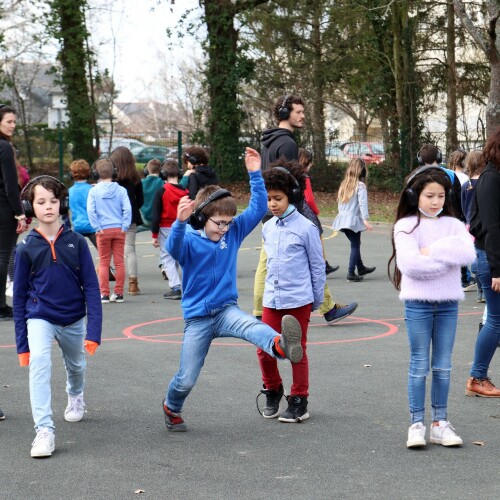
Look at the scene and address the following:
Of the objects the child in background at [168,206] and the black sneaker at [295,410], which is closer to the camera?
the black sneaker at [295,410]

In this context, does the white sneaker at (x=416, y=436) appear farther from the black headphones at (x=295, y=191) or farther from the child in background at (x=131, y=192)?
the child in background at (x=131, y=192)

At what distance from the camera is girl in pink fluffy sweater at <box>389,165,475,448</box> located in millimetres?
5809

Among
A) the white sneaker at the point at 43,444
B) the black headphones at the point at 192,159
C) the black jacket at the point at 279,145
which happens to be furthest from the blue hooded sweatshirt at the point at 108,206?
the white sneaker at the point at 43,444

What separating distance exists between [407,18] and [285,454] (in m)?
28.6

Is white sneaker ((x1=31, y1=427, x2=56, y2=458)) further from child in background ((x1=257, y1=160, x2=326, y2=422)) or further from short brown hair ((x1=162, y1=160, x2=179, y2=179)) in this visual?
short brown hair ((x1=162, y1=160, x2=179, y2=179))

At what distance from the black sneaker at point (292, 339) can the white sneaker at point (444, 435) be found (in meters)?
0.97

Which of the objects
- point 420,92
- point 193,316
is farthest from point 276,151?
point 420,92

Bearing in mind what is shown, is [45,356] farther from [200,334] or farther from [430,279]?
Result: [430,279]

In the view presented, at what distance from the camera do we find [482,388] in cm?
721

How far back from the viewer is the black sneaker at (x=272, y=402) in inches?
266

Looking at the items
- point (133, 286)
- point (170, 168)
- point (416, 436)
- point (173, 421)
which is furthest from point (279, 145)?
point (133, 286)

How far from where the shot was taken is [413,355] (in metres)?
5.96

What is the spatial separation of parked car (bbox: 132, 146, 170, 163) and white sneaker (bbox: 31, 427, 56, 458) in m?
30.6

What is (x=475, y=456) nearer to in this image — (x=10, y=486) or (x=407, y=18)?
(x=10, y=486)
